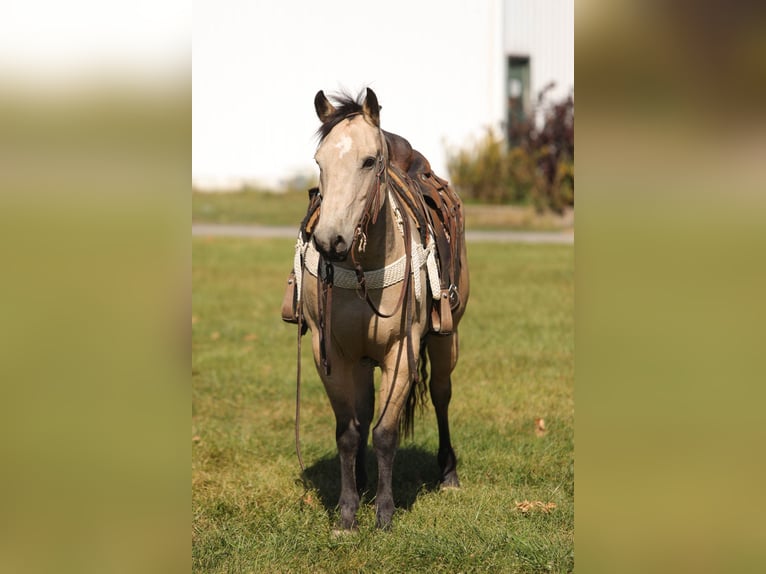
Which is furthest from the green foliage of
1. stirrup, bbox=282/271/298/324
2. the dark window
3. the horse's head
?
the horse's head

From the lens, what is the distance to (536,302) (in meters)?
12.2

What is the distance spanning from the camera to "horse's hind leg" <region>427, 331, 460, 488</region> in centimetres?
555

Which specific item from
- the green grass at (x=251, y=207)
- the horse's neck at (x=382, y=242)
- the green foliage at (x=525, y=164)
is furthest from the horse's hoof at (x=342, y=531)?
the green foliage at (x=525, y=164)

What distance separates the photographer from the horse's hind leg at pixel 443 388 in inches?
219

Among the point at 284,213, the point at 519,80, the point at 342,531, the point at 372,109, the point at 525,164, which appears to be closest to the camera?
the point at 372,109

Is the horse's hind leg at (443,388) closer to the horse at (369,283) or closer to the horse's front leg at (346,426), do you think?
the horse at (369,283)

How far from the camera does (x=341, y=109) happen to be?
14.0ft

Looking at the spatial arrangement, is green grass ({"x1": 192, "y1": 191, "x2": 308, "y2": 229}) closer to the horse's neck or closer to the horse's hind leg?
the horse's hind leg

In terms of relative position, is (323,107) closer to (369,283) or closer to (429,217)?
(369,283)

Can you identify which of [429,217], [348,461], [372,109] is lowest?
[348,461]

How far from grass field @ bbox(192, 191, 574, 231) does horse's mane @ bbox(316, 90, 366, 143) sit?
18069 mm

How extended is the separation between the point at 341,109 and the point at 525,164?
21.2 meters

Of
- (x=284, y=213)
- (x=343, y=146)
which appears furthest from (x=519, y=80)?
(x=343, y=146)
